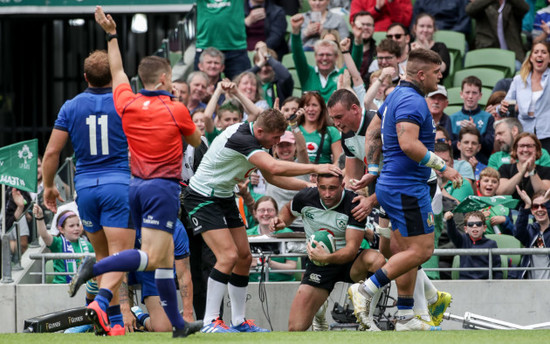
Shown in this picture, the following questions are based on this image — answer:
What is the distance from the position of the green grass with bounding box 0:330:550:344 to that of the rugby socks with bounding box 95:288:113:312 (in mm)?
236

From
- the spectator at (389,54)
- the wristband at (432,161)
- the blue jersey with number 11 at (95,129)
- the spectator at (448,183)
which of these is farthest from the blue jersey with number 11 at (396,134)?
the spectator at (389,54)

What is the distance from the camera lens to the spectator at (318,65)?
42.4ft

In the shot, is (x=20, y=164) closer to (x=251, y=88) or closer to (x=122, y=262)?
(x=251, y=88)

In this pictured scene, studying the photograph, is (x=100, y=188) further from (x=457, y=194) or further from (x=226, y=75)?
(x=226, y=75)

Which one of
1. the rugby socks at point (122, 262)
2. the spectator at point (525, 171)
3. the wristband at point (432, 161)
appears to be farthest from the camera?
the spectator at point (525, 171)

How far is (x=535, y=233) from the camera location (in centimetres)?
1081

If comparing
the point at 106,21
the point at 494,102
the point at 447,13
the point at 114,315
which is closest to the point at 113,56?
the point at 106,21

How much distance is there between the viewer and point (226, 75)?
14.4 m

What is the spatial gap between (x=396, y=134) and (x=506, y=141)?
4375 mm

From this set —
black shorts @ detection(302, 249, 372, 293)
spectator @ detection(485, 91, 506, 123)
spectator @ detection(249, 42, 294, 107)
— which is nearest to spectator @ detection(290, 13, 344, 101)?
spectator @ detection(249, 42, 294, 107)

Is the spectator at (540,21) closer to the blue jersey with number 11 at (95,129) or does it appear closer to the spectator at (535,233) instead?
the spectator at (535,233)

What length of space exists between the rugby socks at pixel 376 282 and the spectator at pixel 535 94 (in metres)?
5.15

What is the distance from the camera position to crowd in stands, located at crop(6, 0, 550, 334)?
10703 mm

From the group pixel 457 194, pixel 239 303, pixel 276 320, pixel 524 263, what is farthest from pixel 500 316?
pixel 239 303
